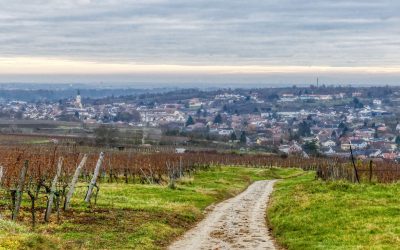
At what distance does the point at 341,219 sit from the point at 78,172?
12.1 metres

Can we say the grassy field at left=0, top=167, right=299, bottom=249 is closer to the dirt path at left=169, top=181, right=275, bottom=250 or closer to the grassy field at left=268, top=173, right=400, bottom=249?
the dirt path at left=169, top=181, right=275, bottom=250

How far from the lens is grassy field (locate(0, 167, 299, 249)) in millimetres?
20125

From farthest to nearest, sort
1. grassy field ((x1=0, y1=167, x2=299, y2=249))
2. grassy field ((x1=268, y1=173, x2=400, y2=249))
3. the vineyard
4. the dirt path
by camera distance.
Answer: the vineyard, the dirt path, grassy field ((x1=268, y1=173, x2=400, y2=249)), grassy field ((x1=0, y1=167, x2=299, y2=249))

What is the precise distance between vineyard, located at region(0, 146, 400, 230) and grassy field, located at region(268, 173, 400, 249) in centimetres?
767

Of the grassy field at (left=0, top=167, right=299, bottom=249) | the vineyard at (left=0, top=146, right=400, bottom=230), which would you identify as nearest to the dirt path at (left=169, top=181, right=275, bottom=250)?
the grassy field at (left=0, top=167, right=299, bottom=249)

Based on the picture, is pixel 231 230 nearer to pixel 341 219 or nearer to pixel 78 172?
pixel 341 219

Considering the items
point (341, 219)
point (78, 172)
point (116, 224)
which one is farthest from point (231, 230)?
point (78, 172)

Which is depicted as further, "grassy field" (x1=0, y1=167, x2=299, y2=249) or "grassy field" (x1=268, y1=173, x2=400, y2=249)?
"grassy field" (x1=268, y1=173, x2=400, y2=249)

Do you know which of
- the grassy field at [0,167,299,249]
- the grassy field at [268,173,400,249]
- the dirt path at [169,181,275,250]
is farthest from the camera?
the dirt path at [169,181,275,250]

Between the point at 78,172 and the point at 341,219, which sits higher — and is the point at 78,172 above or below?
above

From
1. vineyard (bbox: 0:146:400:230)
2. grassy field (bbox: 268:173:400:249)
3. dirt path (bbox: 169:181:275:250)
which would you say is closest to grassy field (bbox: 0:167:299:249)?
dirt path (bbox: 169:181:275:250)

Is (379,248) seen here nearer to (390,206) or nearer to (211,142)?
(390,206)

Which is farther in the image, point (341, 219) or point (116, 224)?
point (116, 224)

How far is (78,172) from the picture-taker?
2992 centimetres
